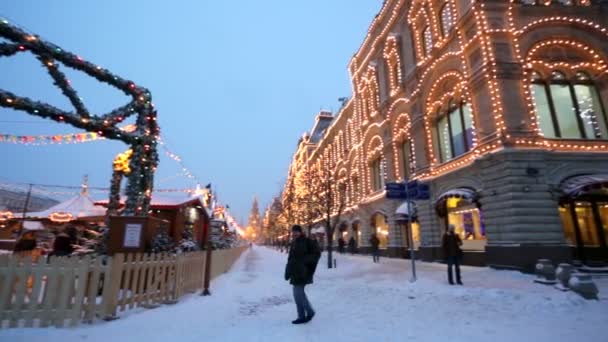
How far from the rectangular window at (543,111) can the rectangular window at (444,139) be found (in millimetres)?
4486

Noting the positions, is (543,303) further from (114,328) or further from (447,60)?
(447,60)

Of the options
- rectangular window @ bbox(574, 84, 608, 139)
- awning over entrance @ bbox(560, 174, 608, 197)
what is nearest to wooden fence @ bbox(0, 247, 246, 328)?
awning over entrance @ bbox(560, 174, 608, 197)

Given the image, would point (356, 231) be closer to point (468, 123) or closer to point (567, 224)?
point (468, 123)

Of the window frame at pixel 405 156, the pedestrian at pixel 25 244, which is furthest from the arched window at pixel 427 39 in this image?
the pedestrian at pixel 25 244

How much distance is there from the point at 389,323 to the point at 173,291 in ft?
18.6

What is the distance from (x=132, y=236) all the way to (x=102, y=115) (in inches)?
226

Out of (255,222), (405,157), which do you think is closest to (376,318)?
(405,157)

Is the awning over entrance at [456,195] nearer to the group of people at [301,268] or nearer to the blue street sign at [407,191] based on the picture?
the blue street sign at [407,191]

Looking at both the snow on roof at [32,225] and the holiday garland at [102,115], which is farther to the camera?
the snow on roof at [32,225]

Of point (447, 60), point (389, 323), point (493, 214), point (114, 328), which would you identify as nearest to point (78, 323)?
point (114, 328)

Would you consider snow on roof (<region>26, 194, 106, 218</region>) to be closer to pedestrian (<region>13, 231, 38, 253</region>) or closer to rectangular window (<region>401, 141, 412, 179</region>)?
pedestrian (<region>13, 231, 38, 253</region>)

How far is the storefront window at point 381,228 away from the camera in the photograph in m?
26.8

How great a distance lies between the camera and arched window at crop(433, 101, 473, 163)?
680 inches

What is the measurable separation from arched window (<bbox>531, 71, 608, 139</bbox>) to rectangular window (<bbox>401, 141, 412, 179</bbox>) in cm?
899
